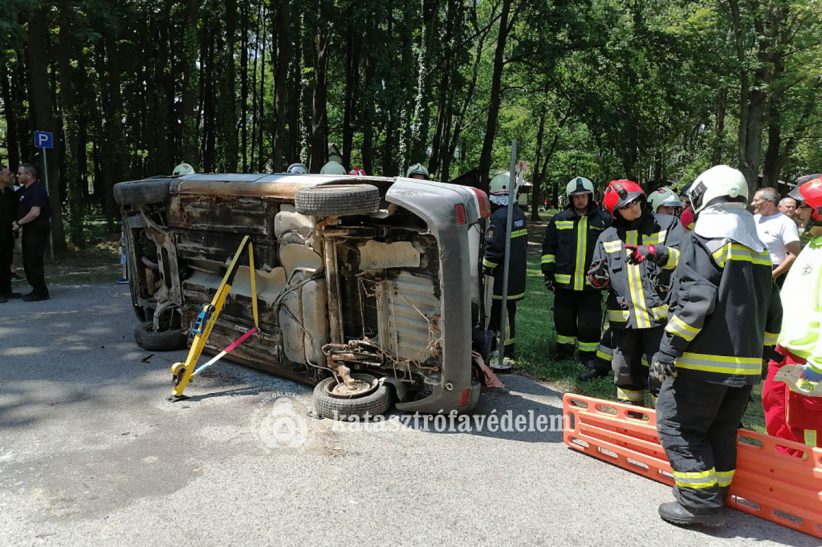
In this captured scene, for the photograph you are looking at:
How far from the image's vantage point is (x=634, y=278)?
14.1 ft

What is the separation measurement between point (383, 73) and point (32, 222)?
9.24 metres

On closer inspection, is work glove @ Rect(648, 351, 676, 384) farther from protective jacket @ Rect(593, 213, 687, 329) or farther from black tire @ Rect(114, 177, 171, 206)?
black tire @ Rect(114, 177, 171, 206)

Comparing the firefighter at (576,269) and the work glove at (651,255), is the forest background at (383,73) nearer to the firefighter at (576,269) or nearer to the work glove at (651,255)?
the firefighter at (576,269)

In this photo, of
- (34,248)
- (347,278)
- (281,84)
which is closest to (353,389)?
(347,278)

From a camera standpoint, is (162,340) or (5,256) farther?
(5,256)

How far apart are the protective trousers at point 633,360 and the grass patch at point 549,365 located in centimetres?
61

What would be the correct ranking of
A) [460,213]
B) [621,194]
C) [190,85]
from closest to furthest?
[460,213] → [621,194] → [190,85]

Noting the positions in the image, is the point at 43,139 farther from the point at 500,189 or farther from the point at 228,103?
the point at 500,189

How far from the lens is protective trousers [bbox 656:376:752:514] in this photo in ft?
9.70

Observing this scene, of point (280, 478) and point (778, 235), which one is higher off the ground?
point (778, 235)

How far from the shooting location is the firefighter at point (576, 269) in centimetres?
569

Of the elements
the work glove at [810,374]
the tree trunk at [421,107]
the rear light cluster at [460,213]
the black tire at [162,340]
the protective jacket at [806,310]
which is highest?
the tree trunk at [421,107]

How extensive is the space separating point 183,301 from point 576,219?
161 inches

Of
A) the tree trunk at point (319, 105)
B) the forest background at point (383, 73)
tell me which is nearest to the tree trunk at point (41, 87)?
the forest background at point (383, 73)
